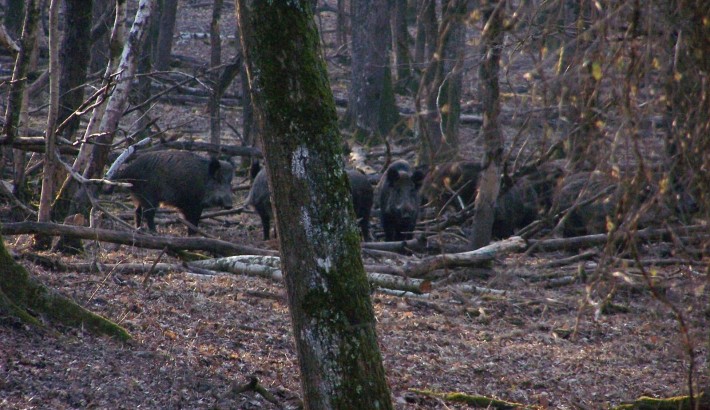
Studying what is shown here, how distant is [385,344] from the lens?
847 centimetres

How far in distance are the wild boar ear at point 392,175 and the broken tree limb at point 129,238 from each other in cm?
493

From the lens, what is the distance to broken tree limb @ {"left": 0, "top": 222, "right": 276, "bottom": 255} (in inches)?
354

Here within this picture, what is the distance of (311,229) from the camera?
4.73 meters

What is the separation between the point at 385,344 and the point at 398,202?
263 inches

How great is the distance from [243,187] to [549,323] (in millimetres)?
8080

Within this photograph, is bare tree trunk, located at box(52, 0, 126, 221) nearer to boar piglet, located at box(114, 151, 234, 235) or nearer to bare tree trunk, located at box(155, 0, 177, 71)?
boar piglet, located at box(114, 151, 234, 235)

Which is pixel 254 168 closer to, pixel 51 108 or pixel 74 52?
pixel 74 52

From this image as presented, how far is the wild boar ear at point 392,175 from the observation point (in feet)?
50.4

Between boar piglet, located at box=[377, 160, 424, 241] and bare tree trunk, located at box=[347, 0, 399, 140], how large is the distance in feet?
29.4

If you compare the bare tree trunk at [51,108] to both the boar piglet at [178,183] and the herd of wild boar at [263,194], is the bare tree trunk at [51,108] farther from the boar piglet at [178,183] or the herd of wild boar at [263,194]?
the herd of wild boar at [263,194]

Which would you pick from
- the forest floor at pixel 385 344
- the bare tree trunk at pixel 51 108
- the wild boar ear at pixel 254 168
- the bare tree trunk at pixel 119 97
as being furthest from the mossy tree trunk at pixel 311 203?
the wild boar ear at pixel 254 168

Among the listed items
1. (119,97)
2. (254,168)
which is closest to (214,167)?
(254,168)

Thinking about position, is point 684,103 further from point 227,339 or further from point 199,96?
point 199,96

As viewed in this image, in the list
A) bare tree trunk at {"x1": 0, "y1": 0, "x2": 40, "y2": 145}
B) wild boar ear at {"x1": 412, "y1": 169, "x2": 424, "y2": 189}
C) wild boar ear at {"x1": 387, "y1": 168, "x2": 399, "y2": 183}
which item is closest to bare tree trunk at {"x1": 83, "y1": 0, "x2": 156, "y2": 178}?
bare tree trunk at {"x1": 0, "y1": 0, "x2": 40, "y2": 145}
